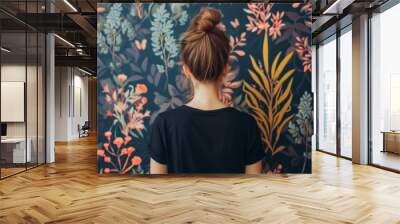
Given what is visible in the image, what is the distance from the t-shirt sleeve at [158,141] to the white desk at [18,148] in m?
2.46

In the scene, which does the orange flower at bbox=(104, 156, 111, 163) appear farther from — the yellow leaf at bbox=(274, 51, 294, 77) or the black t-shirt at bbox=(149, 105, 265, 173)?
the yellow leaf at bbox=(274, 51, 294, 77)

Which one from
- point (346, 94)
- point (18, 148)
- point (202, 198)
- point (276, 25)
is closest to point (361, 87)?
point (346, 94)

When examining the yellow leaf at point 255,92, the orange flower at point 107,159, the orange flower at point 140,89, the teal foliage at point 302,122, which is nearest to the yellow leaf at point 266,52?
the yellow leaf at point 255,92

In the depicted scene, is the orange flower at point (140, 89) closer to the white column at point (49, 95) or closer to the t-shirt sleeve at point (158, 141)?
the t-shirt sleeve at point (158, 141)

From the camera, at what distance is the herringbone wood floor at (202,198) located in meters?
3.98

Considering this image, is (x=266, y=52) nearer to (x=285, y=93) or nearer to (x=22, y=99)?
(x=285, y=93)

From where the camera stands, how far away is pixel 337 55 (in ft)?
31.5

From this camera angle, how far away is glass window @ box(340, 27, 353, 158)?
29.1 feet

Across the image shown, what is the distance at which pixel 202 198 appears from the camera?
486cm

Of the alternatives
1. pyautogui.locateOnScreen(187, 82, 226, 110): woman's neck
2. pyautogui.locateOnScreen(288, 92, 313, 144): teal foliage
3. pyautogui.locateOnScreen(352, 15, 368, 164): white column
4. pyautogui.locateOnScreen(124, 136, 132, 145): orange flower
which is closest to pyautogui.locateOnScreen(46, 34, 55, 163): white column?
pyautogui.locateOnScreen(124, 136, 132, 145): orange flower

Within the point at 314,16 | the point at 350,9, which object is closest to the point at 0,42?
the point at 314,16

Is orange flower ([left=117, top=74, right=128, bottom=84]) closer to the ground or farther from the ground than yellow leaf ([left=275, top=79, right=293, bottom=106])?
farther from the ground

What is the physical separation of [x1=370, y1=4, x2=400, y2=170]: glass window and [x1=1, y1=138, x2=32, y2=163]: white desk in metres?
6.98

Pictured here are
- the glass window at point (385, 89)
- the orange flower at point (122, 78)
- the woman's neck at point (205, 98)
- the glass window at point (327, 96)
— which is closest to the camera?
the woman's neck at point (205, 98)
